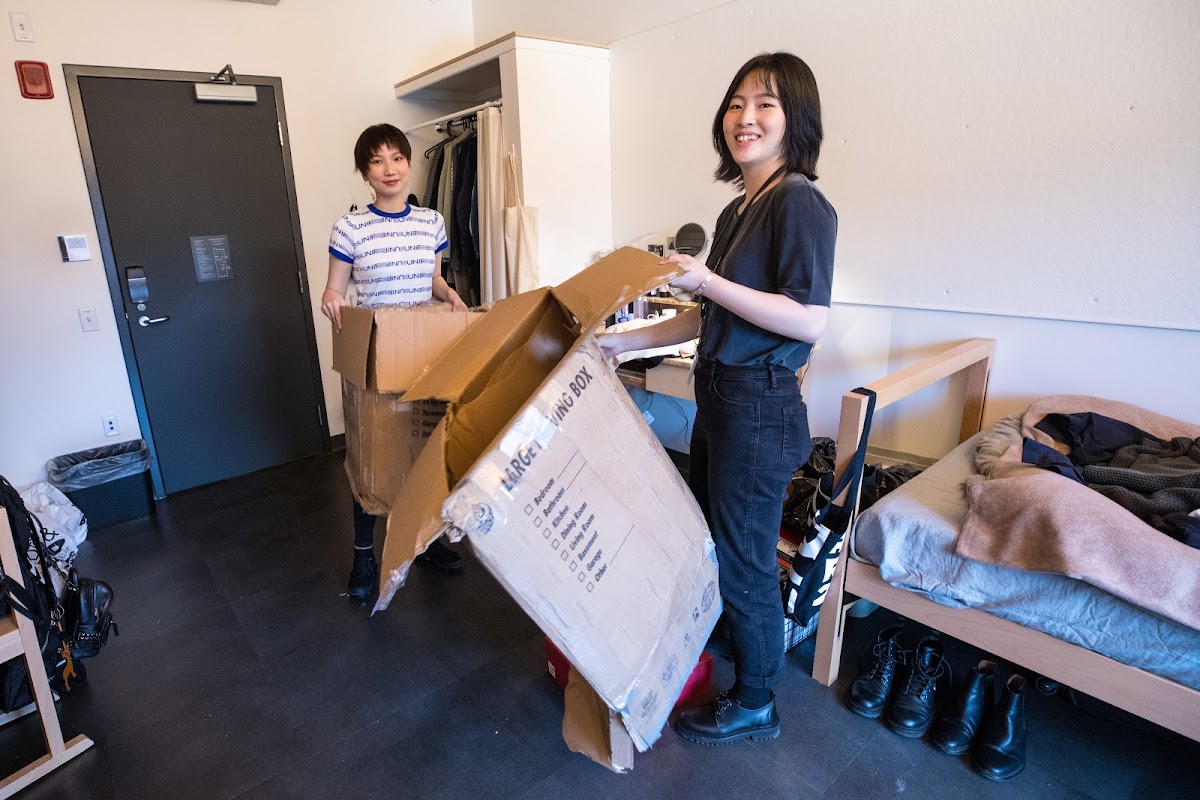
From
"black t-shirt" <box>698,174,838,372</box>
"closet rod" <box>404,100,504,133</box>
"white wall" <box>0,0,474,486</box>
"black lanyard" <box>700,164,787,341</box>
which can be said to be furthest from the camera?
"closet rod" <box>404,100,504,133</box>

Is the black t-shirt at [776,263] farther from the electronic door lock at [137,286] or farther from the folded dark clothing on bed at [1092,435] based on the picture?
the electronic door lock at [137,286]

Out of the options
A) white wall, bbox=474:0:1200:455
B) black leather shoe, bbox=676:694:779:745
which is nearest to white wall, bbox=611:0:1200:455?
white wall, bbox=474:0:1200:455

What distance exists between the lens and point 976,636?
1475mm

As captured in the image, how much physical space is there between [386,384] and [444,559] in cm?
125

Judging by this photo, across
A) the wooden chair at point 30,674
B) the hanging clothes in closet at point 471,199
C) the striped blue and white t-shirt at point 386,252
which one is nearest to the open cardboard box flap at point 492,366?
the striped blue and white t-shirt at point 386,252

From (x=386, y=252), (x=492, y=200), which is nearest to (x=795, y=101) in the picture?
(x=386, y=252)

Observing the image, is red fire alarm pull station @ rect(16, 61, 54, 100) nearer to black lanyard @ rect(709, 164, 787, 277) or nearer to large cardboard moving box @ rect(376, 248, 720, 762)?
large cardboard moving box @ rect(376, 248, 720, 762)

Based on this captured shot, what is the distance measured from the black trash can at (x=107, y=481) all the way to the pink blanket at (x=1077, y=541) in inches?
124

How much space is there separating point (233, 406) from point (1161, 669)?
3538 millimetres

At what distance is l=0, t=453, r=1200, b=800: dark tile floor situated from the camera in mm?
1483

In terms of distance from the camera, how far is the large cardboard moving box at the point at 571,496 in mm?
853

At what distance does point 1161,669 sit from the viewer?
123 centimetres

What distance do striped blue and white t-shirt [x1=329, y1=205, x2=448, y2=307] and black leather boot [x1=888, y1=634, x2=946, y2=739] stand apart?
1.69 meters

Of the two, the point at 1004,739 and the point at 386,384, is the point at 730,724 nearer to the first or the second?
the point at 1004,739
